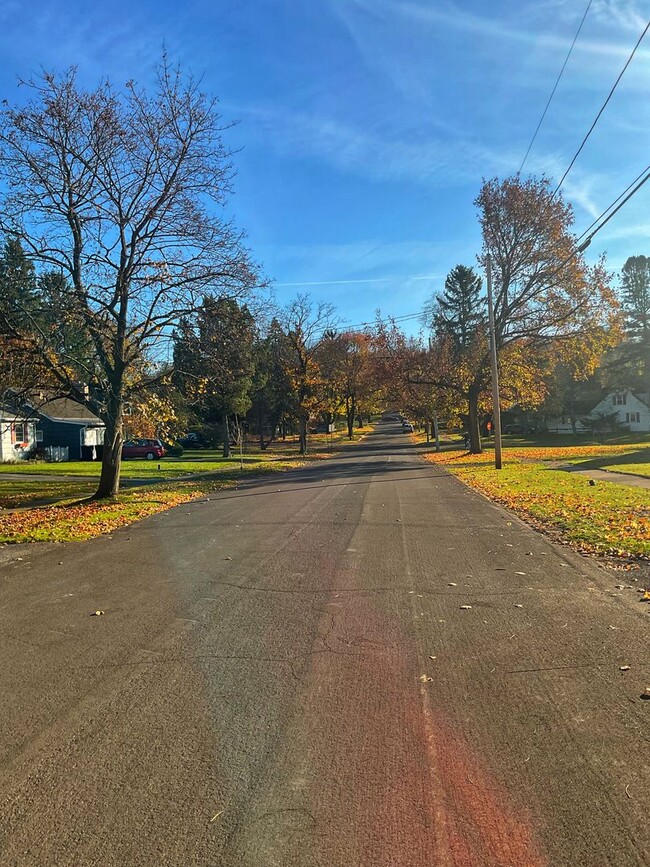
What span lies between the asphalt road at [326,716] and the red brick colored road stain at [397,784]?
1 centimetres

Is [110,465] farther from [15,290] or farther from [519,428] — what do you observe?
[519,428]

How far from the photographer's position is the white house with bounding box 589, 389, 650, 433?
215 feet

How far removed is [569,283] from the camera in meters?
31.7

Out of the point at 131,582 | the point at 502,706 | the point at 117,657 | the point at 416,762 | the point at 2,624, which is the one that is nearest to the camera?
the point at 416,762

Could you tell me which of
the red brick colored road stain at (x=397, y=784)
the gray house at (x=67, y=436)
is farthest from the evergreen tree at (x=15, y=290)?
the gray house at (x=67, y=436)

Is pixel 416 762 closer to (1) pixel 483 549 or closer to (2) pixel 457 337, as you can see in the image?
→ (1) pixel 483 549

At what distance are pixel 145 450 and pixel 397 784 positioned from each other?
44.3 meters

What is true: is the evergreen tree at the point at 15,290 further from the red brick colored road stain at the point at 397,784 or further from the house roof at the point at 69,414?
the house roof at the point at 69,414

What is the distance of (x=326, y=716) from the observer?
4.14 m

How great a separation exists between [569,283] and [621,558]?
2608 centimetres

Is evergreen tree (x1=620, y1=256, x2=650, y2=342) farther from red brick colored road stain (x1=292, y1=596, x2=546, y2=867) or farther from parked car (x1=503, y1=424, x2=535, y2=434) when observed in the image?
red brick colored road stain (x1=292, y1=596, x2=546, y2=867)

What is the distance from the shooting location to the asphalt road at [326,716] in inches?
115

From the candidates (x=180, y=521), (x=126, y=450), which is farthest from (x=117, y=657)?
(x=126, y=450)

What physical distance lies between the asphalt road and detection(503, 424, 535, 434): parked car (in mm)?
71367
